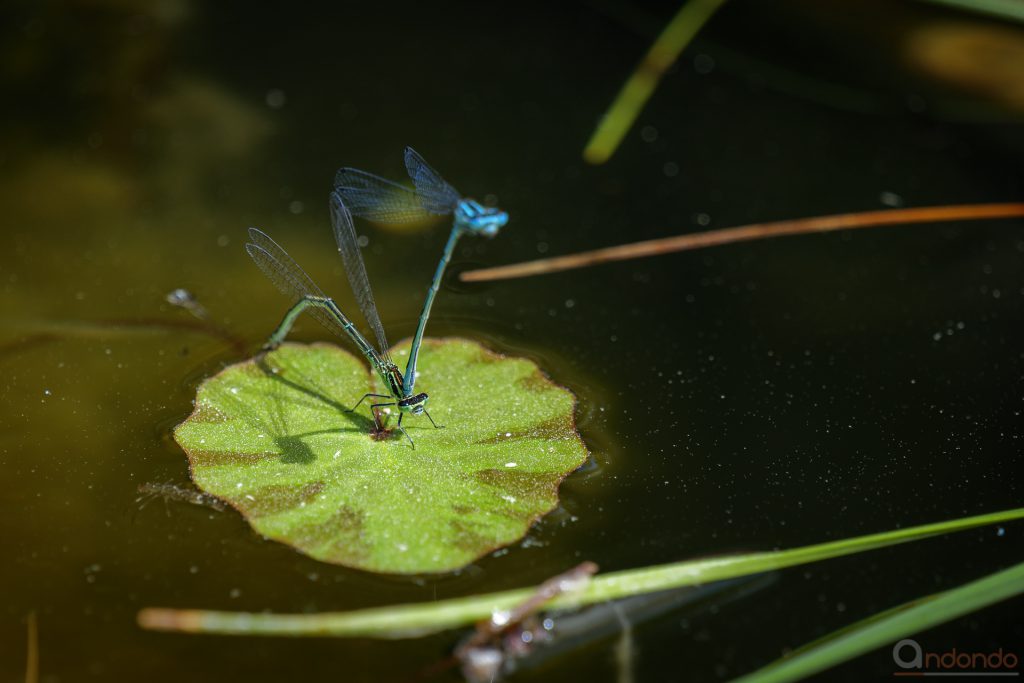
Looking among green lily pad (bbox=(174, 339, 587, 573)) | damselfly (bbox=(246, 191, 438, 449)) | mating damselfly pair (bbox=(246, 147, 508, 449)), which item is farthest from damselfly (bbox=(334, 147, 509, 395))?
green lily pad (bbox=(174, 339, 587, 573))

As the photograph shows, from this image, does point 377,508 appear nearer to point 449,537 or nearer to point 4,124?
point 449,537

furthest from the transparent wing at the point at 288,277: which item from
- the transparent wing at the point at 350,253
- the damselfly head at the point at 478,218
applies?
the damselfly head at the point at 478,218

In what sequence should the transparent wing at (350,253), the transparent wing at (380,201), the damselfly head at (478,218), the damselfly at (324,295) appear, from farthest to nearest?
the transparent wing at (380,201) → the transparent wing at (350,253) → the damselfly at (324,295) → the damselfly head at (478,218)

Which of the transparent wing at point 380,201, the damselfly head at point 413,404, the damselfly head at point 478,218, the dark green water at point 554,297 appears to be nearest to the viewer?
the dark green water at point 554,297

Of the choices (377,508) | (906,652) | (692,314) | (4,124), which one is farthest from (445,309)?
(4,124)

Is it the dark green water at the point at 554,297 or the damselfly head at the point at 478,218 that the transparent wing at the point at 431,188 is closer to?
the damselfly head at the point at 478,218

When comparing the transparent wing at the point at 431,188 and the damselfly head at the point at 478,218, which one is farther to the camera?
the transparent wing at the point at 431,188

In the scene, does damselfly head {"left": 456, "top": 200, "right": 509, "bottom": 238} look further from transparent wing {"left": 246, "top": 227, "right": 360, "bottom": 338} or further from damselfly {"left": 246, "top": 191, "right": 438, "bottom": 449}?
transparent wing {"left": 246, "top": 227, "right": 360, "bottom": 338}
